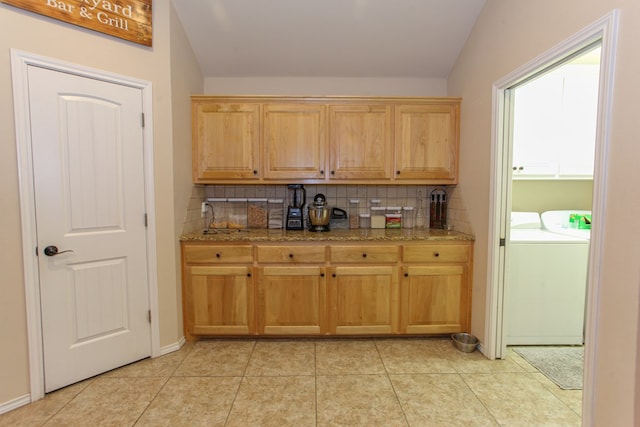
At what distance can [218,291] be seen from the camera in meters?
2.61

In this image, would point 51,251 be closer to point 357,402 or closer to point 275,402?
point 275,402

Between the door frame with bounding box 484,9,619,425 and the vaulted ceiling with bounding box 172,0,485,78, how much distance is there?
30.9 inches

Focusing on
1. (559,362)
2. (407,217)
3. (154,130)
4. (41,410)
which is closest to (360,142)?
(407,217)

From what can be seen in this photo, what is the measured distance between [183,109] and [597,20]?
2667mm

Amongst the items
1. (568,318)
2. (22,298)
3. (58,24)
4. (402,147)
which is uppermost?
(58,24)

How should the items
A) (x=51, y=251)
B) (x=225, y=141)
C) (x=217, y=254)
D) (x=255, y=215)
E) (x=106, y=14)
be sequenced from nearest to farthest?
(x=51, y=251) → (x=106, y=14) → (x=217, y=254) → (x=225, y=141) → (x=255, y=215)

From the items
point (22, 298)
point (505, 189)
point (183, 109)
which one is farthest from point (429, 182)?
point (22, 298)

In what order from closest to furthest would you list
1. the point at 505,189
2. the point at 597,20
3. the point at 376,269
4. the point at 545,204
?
the point at 597,20 < the point at 505,189 < the point at 376,269 < the point at 545,204

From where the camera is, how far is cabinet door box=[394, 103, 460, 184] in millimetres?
2846

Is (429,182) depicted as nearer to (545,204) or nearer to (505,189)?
(505,189)

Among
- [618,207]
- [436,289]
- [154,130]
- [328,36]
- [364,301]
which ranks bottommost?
[364,301]

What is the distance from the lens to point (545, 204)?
310 cm

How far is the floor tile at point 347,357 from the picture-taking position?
2248 millimetres

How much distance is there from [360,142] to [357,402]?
203cm
